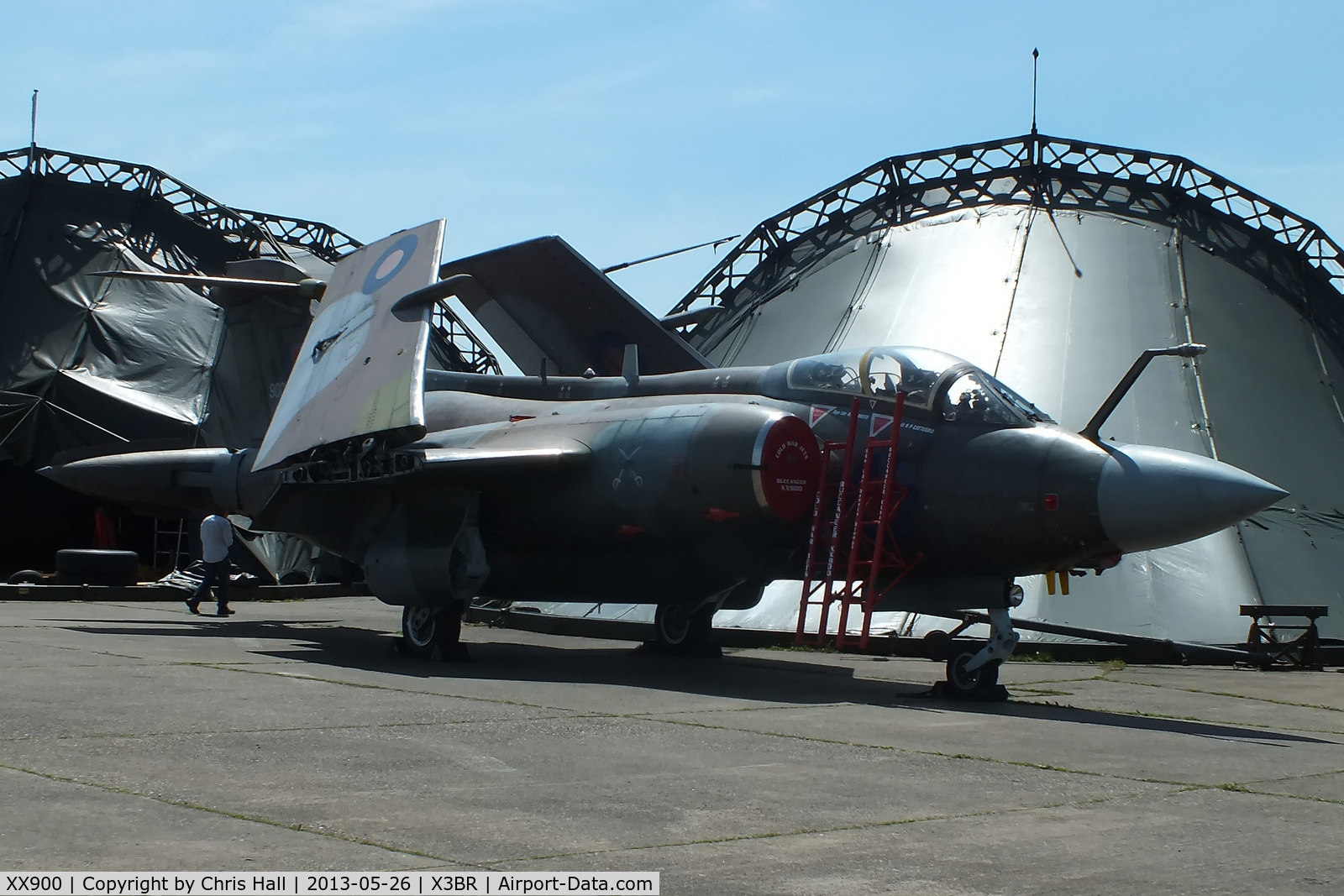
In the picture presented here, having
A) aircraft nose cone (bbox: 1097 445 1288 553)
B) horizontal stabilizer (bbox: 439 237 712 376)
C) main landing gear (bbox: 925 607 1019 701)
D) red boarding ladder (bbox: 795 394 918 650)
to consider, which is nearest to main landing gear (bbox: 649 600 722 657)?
red boarding ladder (bbox: 795 394 918 650)

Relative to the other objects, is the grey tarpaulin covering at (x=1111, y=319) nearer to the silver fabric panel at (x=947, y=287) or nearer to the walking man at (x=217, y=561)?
the silver fabric panel at (x=947, y=287)

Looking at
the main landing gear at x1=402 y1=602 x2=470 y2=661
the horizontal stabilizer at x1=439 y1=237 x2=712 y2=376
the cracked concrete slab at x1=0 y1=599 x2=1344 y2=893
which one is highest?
the horizontal stabilizer at x1=439 y1=237 x2=712 y2=376

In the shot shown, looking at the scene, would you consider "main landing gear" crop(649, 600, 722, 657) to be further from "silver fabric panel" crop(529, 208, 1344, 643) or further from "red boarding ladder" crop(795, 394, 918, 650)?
"silver fabric panel" crop(529, 208, 1344, 643)

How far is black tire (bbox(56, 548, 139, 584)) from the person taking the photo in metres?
20.6

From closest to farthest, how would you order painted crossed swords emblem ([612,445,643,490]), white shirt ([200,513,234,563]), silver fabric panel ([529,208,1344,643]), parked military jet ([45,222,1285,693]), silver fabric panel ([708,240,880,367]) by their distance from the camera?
parked military jet ([45,222,1285,693]) → painted crossed swords emblem ([612,445,643,490]) → silver fabric panel ([529,208,1344,643]) → white shirt ([200,513,234,563]) → silver fabric panel ([708,240,880,367])

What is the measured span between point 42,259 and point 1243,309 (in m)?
24.6

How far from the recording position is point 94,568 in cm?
2086

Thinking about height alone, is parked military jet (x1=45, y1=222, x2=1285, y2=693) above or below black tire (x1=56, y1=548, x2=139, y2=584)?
above

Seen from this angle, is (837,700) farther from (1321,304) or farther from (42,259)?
(42,259)

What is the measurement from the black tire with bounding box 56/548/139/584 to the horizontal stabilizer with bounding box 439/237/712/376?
8.14 meters

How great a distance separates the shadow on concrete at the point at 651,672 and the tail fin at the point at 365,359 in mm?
2125

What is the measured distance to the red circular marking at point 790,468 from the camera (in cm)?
1092

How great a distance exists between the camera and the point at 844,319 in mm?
23828

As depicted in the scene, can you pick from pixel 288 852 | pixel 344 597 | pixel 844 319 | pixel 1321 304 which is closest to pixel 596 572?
pixel 288 852
